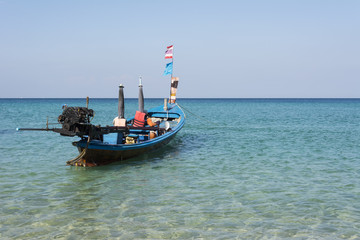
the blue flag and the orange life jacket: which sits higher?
the blue flag

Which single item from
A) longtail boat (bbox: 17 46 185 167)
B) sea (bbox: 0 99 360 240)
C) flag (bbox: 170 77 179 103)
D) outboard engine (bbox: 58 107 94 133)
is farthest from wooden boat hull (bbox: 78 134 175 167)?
flag (bbox: 170 77 179 103)

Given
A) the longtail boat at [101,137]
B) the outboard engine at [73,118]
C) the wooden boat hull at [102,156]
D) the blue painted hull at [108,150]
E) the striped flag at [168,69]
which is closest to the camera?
the outboard engine at [73,118]

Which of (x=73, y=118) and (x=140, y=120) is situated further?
(x=140, y=120)

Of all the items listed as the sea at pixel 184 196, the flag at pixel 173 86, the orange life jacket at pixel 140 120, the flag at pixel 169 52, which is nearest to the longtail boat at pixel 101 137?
the orange life jacket at pixel 140 120

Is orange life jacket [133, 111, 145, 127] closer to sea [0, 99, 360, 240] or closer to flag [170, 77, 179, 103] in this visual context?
sea [0, 99, 360, 240]

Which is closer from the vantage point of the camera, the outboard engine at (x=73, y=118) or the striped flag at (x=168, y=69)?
the outboard engine at (x=73, y=118)

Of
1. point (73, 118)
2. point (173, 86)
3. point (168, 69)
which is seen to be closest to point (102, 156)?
point (73, 118)

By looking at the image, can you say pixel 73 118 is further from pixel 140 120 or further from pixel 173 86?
pixel 173 86

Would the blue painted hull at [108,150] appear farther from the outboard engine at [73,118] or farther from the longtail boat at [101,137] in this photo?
the outboard engine at [73,118]

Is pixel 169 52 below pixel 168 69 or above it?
above

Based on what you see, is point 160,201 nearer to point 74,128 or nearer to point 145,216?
point 145,216

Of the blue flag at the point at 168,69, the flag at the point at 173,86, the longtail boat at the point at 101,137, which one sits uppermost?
the blue flag at the point at 168,69

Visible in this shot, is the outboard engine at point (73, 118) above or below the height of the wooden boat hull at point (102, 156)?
above

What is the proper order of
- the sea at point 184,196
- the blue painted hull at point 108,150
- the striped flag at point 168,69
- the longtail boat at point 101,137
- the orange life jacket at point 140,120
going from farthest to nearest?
the striped flag at point 168,69
the orange life jacket at point 140,120
the blue painted hull at point 108,150
the longtail boat at point 101,137
the sea at point 184,196
